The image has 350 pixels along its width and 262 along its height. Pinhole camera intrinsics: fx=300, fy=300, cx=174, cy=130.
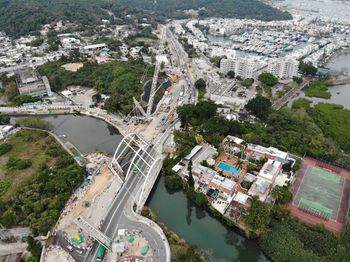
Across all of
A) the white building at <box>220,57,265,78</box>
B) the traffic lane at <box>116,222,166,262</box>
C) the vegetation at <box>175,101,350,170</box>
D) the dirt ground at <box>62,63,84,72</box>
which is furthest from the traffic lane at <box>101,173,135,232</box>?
the dirt ground at <box>62,63,84,72</box>

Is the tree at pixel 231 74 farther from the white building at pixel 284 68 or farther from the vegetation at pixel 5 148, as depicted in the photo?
the vegetation at pixel 5 148

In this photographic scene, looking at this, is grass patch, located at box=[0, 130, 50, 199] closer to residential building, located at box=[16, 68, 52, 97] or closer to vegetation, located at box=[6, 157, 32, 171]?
vegetation, located at box=[6, 157, 32, 171]

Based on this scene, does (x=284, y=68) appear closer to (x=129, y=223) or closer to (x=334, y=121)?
(x=334, y=121)

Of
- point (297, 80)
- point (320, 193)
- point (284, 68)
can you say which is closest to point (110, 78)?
point (284, 68)

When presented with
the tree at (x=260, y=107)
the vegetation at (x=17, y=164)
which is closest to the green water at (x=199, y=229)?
the vegetation at (x=17, y=164)

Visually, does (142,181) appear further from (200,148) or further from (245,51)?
(245,51)
